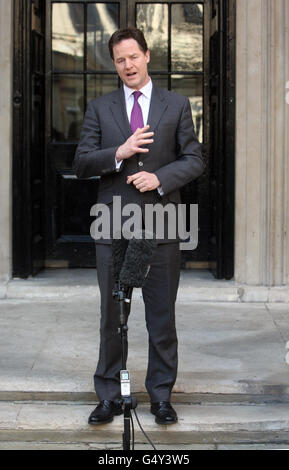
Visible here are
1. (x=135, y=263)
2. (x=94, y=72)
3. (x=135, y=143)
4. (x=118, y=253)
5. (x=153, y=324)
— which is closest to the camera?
(x=135, y=263)

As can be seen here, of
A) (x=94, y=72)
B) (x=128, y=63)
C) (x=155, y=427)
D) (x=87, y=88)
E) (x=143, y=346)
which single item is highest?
(x=94, y=72)

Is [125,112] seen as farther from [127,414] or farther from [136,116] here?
[127,414]

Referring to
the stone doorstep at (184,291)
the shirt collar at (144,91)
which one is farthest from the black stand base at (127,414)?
the stone doorstep at (184,291)

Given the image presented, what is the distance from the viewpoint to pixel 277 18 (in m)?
7.79

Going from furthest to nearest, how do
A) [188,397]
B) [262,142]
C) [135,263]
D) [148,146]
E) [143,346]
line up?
[262,142]
[143,346]
[188,397]
[148,146]
[135,263]

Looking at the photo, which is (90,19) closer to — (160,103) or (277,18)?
(277,18)

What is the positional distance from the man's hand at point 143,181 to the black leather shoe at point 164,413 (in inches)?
49.8

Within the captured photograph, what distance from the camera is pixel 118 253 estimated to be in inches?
175

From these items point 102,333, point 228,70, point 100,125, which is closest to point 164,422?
point 102,333

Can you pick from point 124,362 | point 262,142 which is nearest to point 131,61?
point 124,362

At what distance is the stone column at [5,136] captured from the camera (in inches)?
313

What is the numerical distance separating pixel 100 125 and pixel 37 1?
3772 mm

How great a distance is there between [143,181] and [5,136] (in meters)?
3.65

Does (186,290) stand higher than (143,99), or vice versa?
(143,99)
